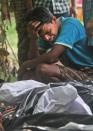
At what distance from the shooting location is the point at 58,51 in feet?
16.5

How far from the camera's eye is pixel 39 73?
506 centimetres

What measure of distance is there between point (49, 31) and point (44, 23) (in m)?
0.09

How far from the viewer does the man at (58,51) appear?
5000 millimetres

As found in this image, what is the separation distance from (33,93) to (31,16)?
4.98ft

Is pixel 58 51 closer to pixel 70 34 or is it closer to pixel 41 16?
pixel 70 34

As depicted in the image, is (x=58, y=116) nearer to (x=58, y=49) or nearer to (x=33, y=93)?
(x=33, y=93)

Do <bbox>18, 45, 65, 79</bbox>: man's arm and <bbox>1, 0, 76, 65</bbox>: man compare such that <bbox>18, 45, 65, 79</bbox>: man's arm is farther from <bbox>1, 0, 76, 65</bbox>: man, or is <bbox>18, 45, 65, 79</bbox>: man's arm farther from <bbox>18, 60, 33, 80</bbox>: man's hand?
<bbox>1, 0, 76, 65</bbox>: man

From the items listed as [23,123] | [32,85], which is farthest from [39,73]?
[23,123]

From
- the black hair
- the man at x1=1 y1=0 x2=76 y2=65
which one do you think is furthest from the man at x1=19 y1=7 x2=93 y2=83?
the man at x1=1 y1=0 x2=76 y2=65

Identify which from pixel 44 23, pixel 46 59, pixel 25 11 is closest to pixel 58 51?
pixel 46 59

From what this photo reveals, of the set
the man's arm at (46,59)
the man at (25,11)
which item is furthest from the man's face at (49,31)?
the man at (25,11)

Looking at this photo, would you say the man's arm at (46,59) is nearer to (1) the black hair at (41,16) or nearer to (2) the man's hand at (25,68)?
(2) the man's hand at (25,68)

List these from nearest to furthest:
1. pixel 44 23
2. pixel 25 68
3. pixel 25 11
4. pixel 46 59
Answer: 1. pixel 44 23
2. pixel 46 59
3. pixel 25 68
4. pixel 25 11

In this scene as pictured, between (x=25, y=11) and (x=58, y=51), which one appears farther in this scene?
(x=25, y=11)
